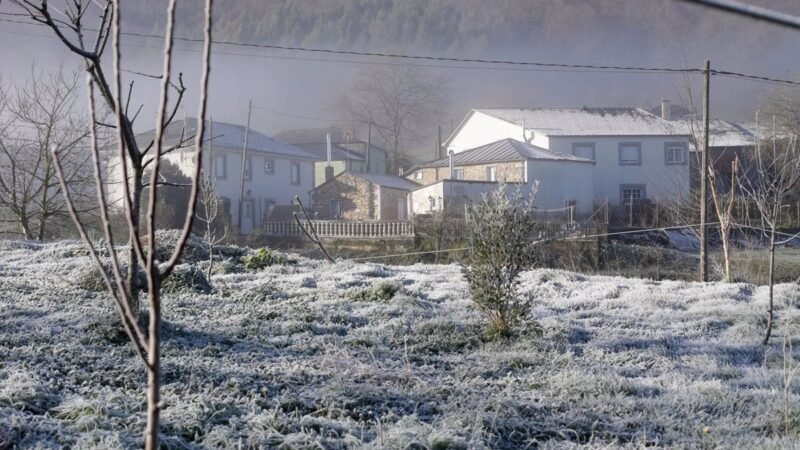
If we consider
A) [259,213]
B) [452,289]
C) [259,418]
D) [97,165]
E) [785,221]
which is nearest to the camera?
[97,165]

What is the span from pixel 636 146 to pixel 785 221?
10.7 meters

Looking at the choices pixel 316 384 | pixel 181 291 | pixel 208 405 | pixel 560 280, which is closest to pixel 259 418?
pixel 208 405

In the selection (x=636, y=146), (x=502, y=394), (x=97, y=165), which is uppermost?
(x=636, y=146)

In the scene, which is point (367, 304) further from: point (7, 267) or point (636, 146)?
point (636, 146)

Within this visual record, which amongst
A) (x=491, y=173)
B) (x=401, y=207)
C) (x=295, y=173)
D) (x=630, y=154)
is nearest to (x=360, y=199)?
(x=401, y=207)

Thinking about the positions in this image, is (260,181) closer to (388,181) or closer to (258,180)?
(258,180)

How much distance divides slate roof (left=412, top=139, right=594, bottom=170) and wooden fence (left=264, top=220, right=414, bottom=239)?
12.4 metres

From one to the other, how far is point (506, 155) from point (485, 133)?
10.3 meters

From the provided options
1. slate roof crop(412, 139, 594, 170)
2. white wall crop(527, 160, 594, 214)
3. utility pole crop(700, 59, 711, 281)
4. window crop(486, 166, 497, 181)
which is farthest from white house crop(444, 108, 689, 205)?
utility pole crop(700, 59, 711, 281)

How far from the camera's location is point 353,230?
29.0m

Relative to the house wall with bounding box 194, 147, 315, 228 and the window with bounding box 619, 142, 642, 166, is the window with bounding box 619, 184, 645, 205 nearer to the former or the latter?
the window with bounding box 619, 142, 642, 166

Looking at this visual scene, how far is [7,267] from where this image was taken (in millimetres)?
11930

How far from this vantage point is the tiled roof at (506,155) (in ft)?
125

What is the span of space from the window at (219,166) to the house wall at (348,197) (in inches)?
199
